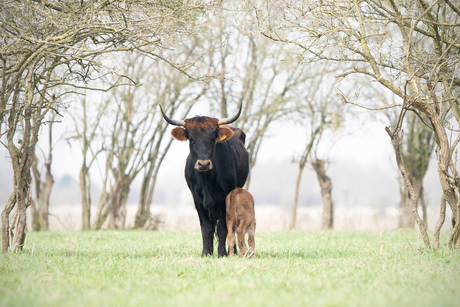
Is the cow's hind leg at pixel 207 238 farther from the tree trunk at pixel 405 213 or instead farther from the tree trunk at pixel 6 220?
the tree trunk at pixel 405 213

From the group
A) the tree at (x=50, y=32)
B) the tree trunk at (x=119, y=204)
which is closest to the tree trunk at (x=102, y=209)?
the tree trunk at (x=119, y=204)

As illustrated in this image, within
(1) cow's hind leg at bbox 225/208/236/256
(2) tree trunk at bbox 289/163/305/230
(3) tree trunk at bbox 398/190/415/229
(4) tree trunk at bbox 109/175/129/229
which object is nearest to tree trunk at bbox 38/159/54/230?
(4) tree trunk at bbox 109/175/129/229

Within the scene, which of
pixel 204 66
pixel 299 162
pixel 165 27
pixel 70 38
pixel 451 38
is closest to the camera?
pixel 70 38

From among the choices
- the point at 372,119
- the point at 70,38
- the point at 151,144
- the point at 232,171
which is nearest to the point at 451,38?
the point at 232,171

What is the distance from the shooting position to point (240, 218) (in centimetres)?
728

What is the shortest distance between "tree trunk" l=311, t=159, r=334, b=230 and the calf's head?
43.7ft

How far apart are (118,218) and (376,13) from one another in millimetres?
14282

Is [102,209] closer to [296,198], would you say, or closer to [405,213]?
[296,198]

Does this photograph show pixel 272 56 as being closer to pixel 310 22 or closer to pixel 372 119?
pixel 372 119

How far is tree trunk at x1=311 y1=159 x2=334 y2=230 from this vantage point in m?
20.4

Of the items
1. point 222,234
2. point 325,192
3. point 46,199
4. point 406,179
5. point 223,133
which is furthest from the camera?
point 325,192

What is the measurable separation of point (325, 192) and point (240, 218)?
14.1 metres

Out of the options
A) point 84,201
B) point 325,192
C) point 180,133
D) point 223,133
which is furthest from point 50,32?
point 325,192

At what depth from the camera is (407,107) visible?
7652 mm
